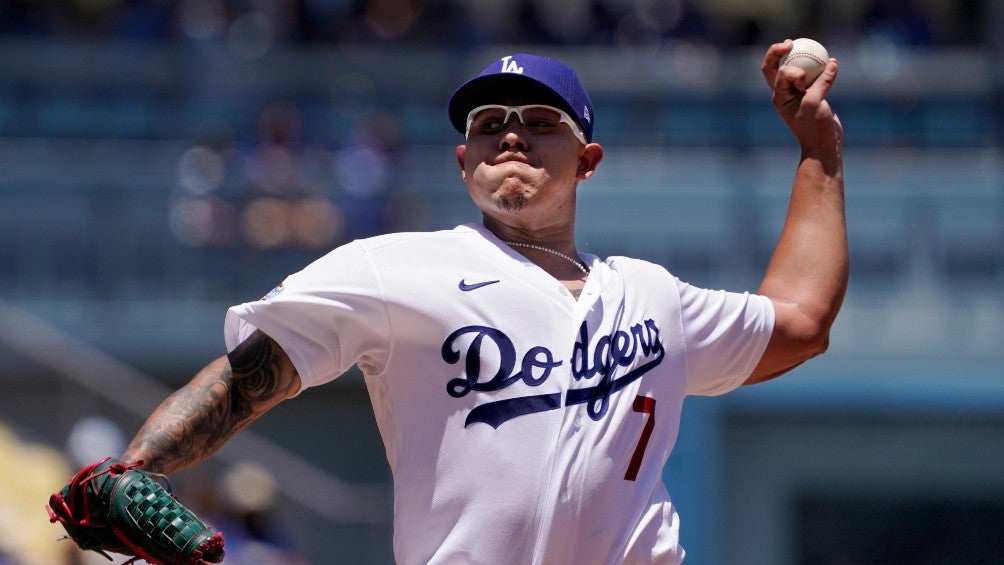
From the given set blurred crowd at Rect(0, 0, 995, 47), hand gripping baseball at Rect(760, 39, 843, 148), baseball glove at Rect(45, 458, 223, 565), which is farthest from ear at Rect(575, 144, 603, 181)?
blurred crowd at Rect(0, 0, 995, 47)

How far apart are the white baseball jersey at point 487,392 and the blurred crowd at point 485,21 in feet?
34.3

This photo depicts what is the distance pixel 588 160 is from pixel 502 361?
2.14ft

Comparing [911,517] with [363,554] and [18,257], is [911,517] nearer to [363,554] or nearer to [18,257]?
[363,554]

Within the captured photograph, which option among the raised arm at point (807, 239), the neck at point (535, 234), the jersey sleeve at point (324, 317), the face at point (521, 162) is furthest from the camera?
the raised arm at point (807, 239)

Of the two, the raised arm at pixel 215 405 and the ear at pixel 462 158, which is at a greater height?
the ear at pixel 462 158

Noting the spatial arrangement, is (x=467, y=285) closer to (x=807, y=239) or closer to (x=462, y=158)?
(x=462, y=158)

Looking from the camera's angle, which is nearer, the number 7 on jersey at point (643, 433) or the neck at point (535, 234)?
the number 7 on jersey at point (643, 433)

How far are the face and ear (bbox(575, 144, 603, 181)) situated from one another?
7 centimetres

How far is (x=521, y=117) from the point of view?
3.62 m

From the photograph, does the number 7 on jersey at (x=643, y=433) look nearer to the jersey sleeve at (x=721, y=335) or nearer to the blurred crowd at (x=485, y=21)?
the jersey sleeve at (x=721, y=335)

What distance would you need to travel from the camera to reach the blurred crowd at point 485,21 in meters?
14.0

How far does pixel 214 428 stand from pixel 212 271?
30.5 ft

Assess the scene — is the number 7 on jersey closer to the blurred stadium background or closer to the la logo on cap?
the la logo on cap

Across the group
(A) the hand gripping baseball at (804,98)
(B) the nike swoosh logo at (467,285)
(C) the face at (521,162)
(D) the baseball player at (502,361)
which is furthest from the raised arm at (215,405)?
(A) the hand gripping baseball at (804,98)
